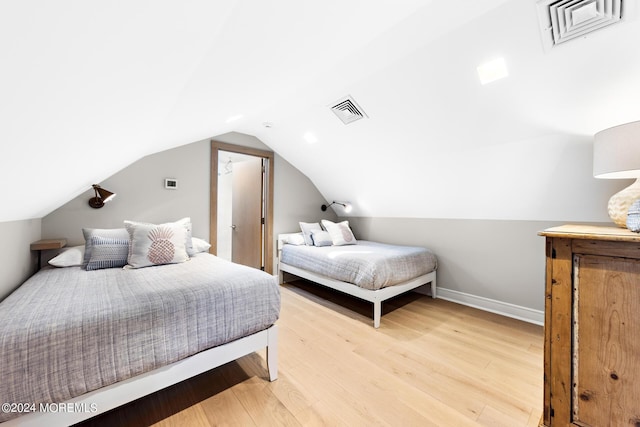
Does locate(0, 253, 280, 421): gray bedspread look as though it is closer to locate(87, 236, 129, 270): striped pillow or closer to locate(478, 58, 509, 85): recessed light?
locate(87, 236, 129, 270): striped pillow

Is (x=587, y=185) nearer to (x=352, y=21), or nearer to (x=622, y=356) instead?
(x=622, y=356)

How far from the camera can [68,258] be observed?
82.5 inches

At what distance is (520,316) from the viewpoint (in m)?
2.62

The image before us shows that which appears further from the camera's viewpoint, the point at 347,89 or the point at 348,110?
the point at 348,110

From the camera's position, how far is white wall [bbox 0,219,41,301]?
153 cm

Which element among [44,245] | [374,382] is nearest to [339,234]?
[374,382]

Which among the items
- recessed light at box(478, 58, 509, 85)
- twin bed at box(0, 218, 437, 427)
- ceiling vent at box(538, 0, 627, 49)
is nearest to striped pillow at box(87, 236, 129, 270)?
twin bed at box(0, 218, 437, 427)

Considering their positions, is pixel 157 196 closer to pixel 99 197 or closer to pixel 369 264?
pixel 99 197

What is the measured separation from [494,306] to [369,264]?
1.52 meters

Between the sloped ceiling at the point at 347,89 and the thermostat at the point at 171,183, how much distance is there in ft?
3.27

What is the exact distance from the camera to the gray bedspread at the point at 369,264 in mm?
2521

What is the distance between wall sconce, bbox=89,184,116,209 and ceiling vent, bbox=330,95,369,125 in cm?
225

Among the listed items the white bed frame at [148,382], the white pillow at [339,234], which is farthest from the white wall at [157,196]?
the white bed frame at [148,382]

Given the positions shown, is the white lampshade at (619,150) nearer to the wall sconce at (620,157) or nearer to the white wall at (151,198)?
the wall sconce at (620,157)
